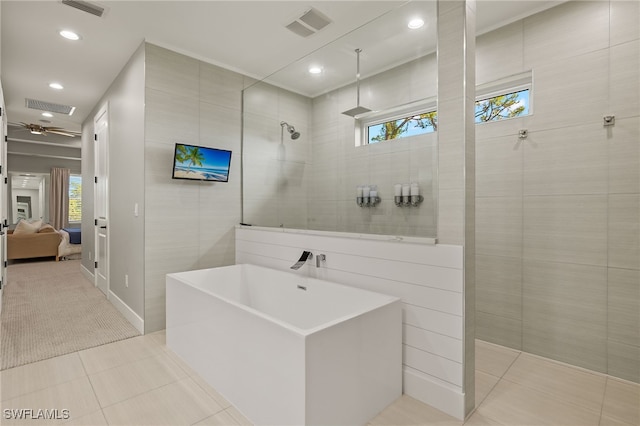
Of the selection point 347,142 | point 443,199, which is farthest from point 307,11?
point 443,199

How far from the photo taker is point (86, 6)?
2494 mm

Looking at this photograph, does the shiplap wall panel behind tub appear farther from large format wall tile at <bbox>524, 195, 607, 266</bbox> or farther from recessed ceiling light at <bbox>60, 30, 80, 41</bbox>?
recessed ceiling light at <bbox>60, 30, 80, 41</bbox>

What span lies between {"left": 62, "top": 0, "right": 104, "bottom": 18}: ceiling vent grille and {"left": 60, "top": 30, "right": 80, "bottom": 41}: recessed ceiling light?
52cm

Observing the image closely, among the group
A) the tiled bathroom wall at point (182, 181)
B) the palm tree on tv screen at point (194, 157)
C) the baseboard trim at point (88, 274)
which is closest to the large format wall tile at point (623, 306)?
the tiled bathroom wall at point (182, 181)

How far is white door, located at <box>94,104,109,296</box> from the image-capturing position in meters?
4.07

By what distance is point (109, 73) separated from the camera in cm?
373

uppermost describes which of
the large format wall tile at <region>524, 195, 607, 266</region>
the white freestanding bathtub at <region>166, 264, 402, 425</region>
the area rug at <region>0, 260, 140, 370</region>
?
the large format wall tile at <region>524, 195, 607, 266</region>

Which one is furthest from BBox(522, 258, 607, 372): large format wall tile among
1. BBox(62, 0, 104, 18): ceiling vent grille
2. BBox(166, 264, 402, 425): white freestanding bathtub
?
BBox(62, 0, 104, 18): ceiling vent grille

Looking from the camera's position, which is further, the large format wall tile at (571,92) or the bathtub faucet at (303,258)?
the bathtub faucet at (303,258)

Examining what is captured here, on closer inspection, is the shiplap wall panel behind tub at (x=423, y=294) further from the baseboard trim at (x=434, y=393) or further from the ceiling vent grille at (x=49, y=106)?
the ceiling vent grille at (x=49, y=106)

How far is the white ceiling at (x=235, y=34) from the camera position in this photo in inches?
94.5

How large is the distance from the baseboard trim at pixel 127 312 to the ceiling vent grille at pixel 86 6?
2591 millimetres

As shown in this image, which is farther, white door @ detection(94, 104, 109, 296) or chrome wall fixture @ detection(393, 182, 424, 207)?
white door @ detection(94, 104, 109, 296)

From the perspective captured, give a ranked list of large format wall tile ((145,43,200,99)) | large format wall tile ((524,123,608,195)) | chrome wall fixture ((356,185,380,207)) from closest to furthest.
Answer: large format wall tile ((524,123,608,195)) → chrome wall fixture ((356,185,380,207)) → large format wall tile ((145,43,200,99))
